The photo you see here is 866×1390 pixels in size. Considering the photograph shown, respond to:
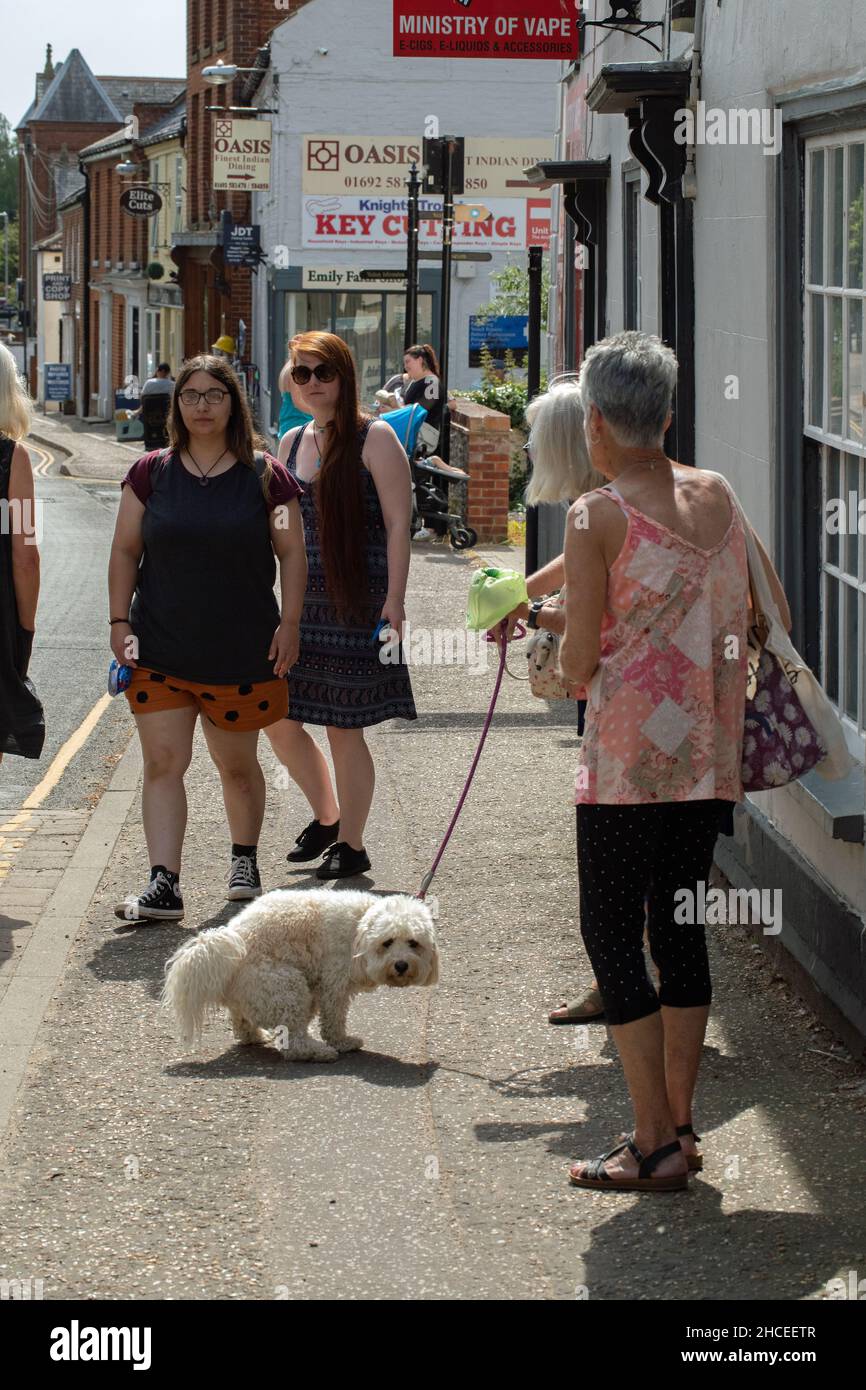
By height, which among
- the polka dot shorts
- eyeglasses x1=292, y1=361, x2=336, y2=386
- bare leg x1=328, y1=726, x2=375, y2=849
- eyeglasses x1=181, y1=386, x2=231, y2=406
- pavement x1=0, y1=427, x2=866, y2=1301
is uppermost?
eyeglasses x1=292, y1=361, x2=336, y2=386

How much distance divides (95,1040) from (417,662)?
721cm

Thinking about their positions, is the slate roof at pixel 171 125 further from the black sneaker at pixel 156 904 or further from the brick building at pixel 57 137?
the black sneaker at pixel 156 904

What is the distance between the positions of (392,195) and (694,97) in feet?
86.8

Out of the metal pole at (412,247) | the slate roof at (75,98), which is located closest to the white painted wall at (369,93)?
the metal pole at (412,247)

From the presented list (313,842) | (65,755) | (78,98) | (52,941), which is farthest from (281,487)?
(78,98)

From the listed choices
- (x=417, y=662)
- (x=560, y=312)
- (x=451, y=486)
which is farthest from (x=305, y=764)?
(x=451, y=486)

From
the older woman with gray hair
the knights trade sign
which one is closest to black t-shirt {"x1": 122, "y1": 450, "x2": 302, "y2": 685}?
the older woman with gray hair

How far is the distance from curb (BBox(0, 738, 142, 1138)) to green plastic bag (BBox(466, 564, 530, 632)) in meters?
1.74

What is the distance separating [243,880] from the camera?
6582 mm

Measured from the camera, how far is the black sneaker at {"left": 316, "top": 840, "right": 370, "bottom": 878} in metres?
6.90

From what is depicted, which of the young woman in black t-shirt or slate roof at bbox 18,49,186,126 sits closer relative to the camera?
the young woman in black t-shirt

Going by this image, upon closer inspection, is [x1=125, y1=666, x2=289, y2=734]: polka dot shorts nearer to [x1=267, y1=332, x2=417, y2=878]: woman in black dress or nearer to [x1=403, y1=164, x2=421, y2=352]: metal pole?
[x1=267, y1=332, x2=417, y2=878]: woman in black dress

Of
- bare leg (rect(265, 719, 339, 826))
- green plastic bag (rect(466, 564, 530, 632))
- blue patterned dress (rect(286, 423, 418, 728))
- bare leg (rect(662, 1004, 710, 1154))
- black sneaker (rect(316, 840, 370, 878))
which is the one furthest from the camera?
bare leg (rect(265, 719, 339, 826))
